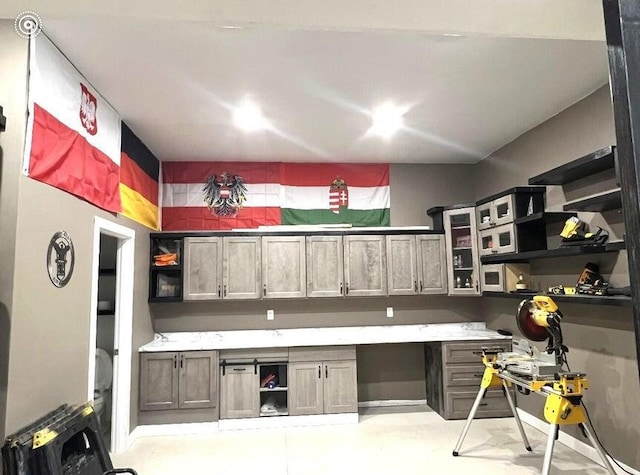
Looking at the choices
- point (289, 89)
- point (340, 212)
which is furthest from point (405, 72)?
point (340, 212)

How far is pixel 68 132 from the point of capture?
2.82 meters

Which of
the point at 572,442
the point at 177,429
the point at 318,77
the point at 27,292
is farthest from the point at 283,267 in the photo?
the point at 572,442

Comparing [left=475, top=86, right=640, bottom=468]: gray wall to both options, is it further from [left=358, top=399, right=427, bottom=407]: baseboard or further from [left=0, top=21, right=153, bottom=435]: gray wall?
[left=0, top=21, right=153, bottom=435]: gray wall

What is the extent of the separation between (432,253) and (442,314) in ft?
2.80

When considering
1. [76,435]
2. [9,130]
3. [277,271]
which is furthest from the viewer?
[277,271]

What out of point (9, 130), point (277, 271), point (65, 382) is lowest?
point (65, 382)

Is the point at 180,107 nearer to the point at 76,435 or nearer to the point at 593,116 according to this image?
the point at 76,435

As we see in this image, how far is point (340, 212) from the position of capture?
534cm

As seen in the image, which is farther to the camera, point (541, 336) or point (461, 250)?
point (461, 250)

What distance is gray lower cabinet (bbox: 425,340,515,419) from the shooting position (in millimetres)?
4562

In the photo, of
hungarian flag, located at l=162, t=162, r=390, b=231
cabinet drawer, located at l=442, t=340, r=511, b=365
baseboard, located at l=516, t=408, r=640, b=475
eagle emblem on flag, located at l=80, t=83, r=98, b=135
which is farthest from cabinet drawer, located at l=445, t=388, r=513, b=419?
eagle emblem on flag, located at l=80, t=83, r=98, b=135

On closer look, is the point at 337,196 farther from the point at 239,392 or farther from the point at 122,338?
the point at 122,338

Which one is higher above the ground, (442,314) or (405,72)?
(405,72)

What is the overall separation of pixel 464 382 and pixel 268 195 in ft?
10.5
